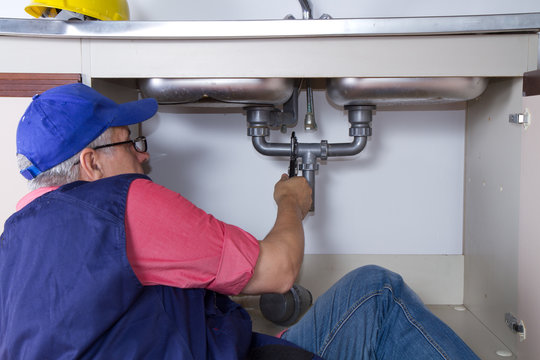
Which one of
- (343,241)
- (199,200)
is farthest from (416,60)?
(199,200)

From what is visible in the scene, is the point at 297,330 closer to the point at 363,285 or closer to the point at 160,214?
the point at 363,285

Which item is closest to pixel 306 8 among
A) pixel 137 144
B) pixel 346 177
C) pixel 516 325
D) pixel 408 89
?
pixel 408 89

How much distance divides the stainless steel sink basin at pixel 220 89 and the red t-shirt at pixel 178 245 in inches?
20.2

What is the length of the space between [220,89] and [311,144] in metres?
0.34

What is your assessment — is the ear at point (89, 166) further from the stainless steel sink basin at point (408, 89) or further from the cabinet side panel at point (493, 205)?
the cabinet side panel at point (493, 205)

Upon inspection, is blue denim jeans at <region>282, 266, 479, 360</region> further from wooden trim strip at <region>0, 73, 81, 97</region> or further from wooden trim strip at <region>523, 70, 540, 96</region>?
wooden trim strip at <region>0, 73, 81, 97</region>

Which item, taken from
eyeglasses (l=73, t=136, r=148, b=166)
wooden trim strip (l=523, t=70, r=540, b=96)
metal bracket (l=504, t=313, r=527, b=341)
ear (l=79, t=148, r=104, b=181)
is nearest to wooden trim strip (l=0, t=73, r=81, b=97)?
eyeglasses (l=73, t=136, r=148, b=166)

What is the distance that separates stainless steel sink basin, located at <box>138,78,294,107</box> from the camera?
1.14 metres

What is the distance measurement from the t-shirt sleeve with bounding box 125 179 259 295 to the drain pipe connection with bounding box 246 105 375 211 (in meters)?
0.68

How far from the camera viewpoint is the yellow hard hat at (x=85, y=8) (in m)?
1.09

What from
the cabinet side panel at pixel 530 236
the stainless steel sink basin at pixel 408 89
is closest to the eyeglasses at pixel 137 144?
the stainless steel sink basin at pixel 408 89

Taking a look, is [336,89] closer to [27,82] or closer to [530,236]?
[530,236]

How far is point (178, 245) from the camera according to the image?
2.12ft

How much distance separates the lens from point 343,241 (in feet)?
5.30
